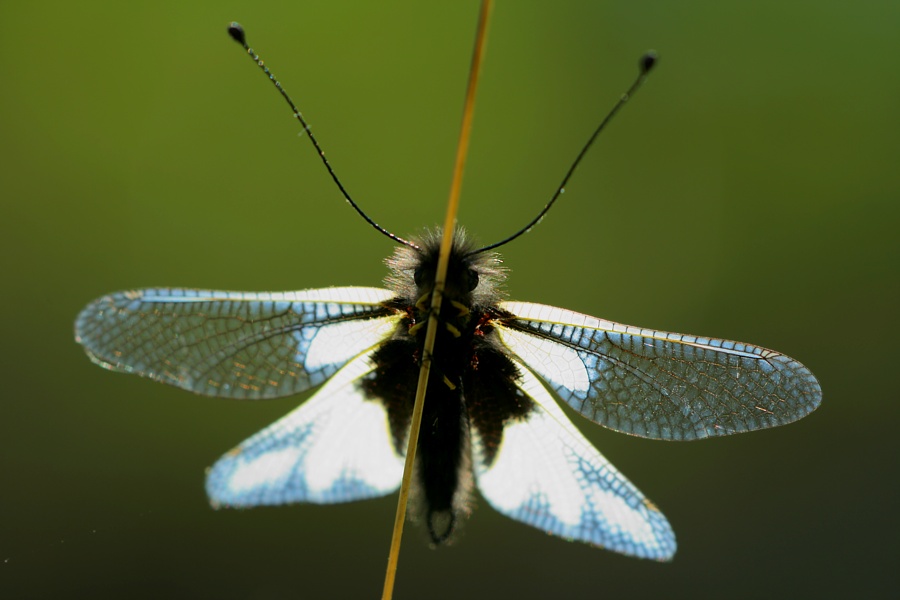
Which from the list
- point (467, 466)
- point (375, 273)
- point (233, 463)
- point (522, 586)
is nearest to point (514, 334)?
point (467, 466)

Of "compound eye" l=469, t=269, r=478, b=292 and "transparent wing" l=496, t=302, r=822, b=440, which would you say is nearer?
"transparent wing" l=496, t=302, r=822, b=440

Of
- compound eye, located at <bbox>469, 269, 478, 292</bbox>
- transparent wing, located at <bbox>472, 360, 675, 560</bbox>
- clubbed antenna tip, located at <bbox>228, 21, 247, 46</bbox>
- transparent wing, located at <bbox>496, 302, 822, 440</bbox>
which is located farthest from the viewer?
transparent wing, located at <bbox>472, 360, 675, 560</bbox>

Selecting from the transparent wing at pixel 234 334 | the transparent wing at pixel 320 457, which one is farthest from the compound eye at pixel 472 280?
the transparent wing at pixel 320 457

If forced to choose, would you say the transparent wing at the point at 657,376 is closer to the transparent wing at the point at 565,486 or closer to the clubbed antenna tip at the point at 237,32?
the transparent wing at the point at 565,486

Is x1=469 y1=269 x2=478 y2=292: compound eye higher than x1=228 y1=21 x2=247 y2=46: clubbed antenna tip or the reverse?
the reverse

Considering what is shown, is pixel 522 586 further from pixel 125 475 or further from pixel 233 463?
pixel 233 463

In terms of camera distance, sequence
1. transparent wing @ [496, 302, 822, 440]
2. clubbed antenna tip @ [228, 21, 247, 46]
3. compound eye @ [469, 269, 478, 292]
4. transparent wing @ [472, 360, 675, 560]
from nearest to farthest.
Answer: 1. clubbed antenna tip @ [228, 21, 247, 46]
2. transparent wing @ [496, 302, 822, 440]
3. compound eye @ [469, 269, 478, 292]
4. transparent wing @ [472, 360, 675, 560]

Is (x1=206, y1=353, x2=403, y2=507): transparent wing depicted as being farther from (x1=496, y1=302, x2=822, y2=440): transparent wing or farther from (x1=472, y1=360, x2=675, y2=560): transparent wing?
(x1=496, y1=302, x2=822, y2=440): transparent wing

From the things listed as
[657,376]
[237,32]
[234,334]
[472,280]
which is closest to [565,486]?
[657,376]

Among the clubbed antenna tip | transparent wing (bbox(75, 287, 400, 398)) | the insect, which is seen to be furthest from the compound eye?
the clubbed antenna tip
